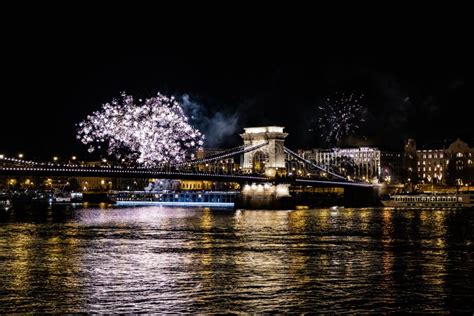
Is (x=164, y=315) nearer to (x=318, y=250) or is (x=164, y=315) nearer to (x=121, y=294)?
(x=121, y=294)

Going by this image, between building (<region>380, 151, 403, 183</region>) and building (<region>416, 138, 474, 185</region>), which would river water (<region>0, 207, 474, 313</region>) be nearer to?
building (<region>416, 138, 474, 185</region>)

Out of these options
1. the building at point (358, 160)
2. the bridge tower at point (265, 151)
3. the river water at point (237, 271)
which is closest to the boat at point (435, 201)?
the bridge tower at point (265, 151)

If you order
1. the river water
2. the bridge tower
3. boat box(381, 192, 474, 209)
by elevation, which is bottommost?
the river water

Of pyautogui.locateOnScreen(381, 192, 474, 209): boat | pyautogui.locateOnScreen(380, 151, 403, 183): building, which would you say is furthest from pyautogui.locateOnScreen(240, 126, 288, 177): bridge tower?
pyautogui.locateOnScreen(380, 151, 403, 183): building

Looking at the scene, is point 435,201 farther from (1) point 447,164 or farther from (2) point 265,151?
(1) point 447,164

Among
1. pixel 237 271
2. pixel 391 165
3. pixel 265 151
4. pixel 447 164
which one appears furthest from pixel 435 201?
pixel 237 271

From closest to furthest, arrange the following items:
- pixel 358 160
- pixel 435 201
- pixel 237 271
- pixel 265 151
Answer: pixel 237 271
pixel 435 201
pixel 265 151
pixel 358 160
